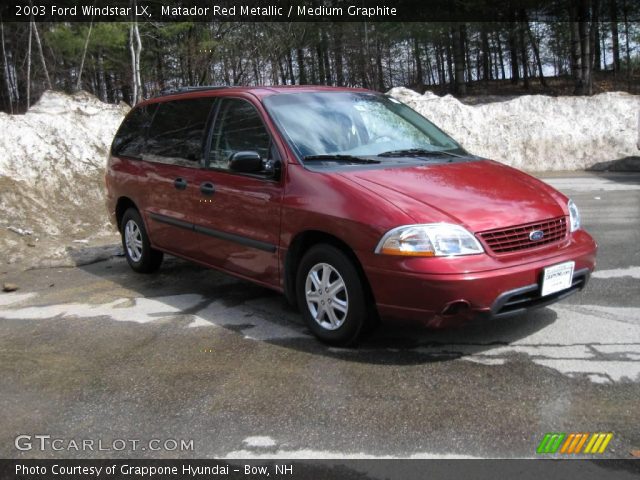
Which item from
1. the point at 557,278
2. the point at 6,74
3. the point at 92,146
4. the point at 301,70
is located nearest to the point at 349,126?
the point at 557,278

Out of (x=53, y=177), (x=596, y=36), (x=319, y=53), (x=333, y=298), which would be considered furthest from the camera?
(x=319, y=53)

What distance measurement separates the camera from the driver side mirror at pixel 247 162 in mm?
4367

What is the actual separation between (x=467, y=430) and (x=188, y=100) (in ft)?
12.9

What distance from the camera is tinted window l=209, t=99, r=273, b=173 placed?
15.3 feet

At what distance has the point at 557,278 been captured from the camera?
3.81 m

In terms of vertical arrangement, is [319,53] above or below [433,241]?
above

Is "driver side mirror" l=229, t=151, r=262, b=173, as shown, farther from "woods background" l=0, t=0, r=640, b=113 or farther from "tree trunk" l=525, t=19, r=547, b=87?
"tree trunk" l=525, t=19, r=547, b=87

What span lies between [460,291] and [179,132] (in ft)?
10.7

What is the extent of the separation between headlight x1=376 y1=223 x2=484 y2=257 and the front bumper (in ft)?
0.21

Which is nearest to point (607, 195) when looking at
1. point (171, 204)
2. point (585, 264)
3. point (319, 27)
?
point (585, 264)

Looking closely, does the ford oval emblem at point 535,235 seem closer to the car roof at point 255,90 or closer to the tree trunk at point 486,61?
the car roof at point 255,90

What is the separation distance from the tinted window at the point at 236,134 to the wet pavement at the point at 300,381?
1.29 metres

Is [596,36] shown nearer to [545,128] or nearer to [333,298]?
[545,128]

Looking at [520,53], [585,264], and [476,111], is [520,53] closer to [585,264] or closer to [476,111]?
[476,111]
